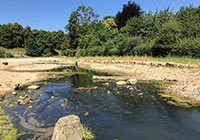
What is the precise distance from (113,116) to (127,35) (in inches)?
1039

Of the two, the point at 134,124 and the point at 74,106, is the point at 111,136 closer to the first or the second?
the point at 134,124

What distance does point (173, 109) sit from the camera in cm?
534

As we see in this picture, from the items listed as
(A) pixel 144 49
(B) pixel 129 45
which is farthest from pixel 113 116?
(B) pixel 129 45

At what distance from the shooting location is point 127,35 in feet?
95.6

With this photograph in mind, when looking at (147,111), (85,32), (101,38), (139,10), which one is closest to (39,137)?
(147,111)

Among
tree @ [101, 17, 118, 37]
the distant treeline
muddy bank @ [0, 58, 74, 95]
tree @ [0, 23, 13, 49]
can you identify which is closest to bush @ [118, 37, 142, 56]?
the distant treeline

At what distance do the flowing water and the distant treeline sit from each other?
1303cm

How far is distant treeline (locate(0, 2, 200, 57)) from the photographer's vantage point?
58.1 feet

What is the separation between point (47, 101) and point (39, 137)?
A: 2881 millimetres

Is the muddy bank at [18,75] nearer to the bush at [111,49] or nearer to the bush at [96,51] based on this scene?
the bush at [111,49]

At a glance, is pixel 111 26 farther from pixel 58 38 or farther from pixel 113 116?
pixel 113 116

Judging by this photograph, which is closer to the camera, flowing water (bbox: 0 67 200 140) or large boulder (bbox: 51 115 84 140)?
large boulder (bbox: 51 115 84 140)

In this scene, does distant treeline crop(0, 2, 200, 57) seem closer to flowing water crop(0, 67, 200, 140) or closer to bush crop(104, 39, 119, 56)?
bush crop(104, 39, 119, 56)

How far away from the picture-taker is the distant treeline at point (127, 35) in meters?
17.7
